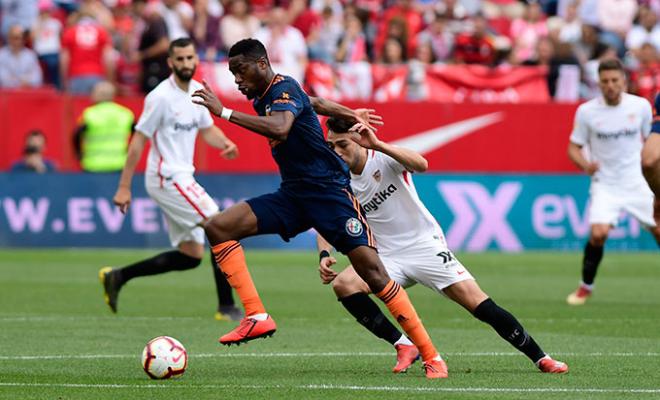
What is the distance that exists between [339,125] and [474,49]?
647 inches

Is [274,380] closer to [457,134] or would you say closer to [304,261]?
[304,261]

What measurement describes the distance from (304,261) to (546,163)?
6.18 metres

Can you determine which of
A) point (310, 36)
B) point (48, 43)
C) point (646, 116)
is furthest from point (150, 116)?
point (310, 36)

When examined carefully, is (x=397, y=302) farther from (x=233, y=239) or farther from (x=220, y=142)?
(x=220, y=142)

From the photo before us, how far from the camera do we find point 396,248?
32.3 ft

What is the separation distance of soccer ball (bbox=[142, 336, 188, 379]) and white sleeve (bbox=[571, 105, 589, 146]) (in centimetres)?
731

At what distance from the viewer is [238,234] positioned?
9.88 meters

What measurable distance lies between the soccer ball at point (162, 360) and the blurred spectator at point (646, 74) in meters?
16.7

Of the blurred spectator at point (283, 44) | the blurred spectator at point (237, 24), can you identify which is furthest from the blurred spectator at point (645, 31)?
the blurred spectator at point (237, 24)

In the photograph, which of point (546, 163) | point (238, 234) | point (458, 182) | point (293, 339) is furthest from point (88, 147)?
point (238, 234)

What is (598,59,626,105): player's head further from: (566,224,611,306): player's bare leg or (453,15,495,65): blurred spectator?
(453,15,495,65): blurred spectator

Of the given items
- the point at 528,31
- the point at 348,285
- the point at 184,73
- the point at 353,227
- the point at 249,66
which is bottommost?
the point at 528,31

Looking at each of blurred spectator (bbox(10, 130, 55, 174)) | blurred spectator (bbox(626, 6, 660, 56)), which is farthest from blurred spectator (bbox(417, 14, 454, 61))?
blurred spectator (bbox(10, 130, 55, 174))

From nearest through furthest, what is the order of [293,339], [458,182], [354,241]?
[354,241], [293,339], [458,182]
